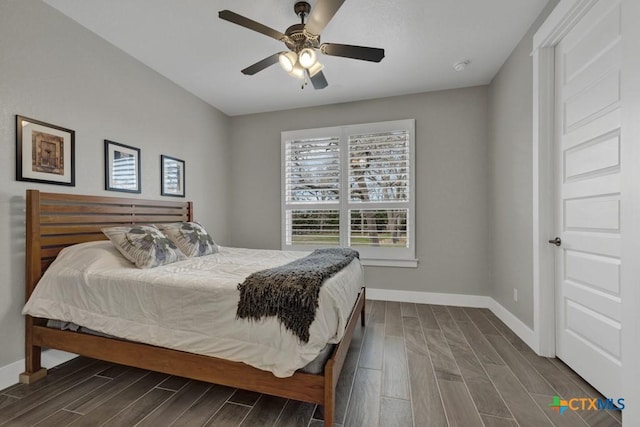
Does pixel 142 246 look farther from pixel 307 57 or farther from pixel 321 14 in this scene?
pixel 321 14

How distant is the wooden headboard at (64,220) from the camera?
1938 mm

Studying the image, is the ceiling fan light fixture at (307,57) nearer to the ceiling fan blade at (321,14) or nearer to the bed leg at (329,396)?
the ceiling fan blade at (321,14)

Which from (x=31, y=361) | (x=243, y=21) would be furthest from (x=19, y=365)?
(x=243, y=21)

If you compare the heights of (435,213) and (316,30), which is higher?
(316,30)

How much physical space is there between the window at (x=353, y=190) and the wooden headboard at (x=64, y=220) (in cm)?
199

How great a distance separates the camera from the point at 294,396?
144 centimetres

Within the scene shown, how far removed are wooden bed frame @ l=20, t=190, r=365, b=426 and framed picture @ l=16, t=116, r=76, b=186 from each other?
0.16 meters

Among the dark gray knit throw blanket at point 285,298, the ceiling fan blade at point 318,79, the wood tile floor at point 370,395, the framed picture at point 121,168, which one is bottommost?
the wood tile floor at point 370,395

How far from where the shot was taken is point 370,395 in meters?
1.73

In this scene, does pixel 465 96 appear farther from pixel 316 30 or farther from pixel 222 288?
pixel 222 288

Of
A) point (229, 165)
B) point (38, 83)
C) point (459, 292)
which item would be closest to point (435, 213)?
point (459, 292)

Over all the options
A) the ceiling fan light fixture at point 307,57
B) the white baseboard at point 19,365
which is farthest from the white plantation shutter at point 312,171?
the white baseboard at point 19,365

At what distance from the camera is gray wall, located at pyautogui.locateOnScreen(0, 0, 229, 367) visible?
6.16 feet

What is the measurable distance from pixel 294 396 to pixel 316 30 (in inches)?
88.4
